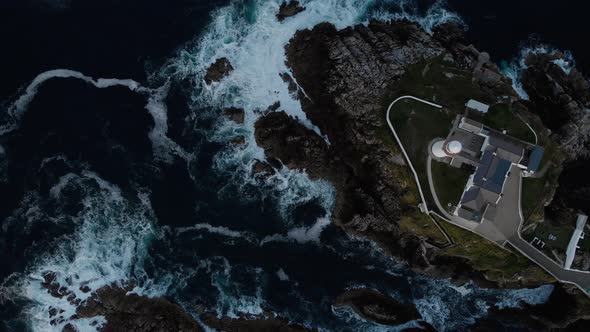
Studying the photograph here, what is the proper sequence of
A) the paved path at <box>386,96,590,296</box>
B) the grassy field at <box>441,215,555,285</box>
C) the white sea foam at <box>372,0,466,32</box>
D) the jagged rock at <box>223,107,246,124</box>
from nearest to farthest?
the paved path at <box>386,96,590,296</box> < the grassy field at <box>441,215,555,285</box> < the jagged rock at <box>223,107,246,124</box> < the white sea foam at <box>372,0,466,32</box>

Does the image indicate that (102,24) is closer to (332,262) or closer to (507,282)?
(332,262)

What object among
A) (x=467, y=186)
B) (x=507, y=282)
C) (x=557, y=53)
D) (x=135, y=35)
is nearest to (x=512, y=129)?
(x=467, y=186)

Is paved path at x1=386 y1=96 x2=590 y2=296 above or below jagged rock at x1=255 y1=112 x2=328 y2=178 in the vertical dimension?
below

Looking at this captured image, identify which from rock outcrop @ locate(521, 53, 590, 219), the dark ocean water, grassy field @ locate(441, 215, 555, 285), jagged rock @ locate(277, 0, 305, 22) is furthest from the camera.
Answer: jagged rock @ locate(277, 0, 305, 22)

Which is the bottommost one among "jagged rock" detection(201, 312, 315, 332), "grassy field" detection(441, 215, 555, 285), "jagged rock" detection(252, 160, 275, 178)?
"jagged rock" detection(201, 312, 315, 332)

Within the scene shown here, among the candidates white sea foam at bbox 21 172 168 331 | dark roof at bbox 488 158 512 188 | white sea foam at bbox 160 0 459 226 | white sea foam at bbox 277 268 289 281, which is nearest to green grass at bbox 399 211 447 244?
dark roof at bbox 488 158 512 188

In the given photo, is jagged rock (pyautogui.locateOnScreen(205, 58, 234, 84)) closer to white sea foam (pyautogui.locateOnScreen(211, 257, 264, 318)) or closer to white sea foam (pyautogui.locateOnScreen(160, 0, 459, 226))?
white sea foam (pyautogui.locateOnScreen(160, 0, 459, 226))

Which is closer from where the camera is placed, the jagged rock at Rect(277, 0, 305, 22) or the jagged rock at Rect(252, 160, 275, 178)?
the jagged rock at Rect(252, 160, 275, 178)

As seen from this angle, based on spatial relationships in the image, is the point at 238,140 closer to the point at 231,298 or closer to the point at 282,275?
the point at 282,275
